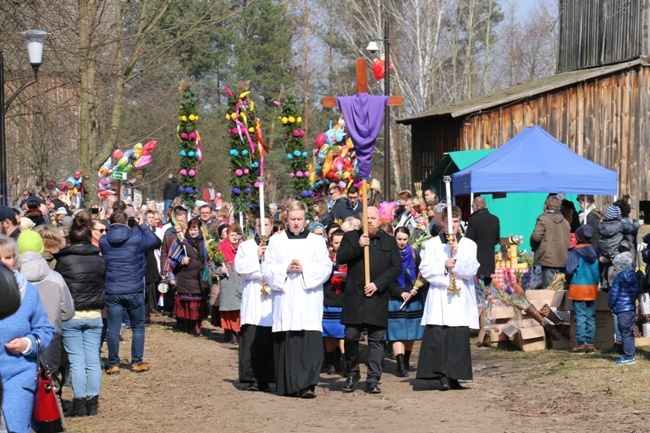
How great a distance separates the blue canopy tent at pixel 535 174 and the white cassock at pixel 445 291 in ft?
23.2

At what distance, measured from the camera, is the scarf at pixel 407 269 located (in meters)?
13.8

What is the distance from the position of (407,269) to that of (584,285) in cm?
241

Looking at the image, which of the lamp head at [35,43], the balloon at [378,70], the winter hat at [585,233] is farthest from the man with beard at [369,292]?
the balloon at [378,70]

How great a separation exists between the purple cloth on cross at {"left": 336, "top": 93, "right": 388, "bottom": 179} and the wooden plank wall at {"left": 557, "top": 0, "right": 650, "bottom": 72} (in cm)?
1747

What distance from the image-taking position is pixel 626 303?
13391 mm

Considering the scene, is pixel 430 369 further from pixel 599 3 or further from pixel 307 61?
pixel 307 61

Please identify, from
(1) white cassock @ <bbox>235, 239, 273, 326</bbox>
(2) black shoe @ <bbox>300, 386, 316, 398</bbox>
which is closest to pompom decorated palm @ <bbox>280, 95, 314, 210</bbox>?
(1) white cassock @ <bbox>235, 239, 273, 326</bbox>

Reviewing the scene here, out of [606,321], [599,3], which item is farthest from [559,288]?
[599,3]

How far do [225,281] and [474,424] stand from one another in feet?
23.7

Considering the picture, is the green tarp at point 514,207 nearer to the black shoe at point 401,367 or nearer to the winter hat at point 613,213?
the winter hat at point 613,213

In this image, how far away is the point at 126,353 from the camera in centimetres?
1580

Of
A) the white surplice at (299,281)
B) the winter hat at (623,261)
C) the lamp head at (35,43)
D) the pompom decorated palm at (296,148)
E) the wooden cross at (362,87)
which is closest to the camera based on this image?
the white surplice at (299,281)

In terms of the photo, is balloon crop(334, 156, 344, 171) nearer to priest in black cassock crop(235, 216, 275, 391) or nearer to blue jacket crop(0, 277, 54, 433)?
priest in black cassock crop(235, 216, 275, 391)

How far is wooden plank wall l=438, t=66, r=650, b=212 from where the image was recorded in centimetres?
2970
